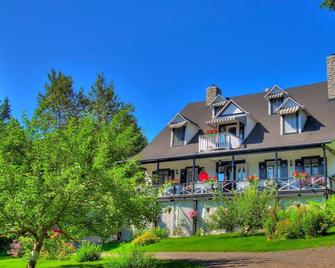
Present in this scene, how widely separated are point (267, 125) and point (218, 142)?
3.53 meters

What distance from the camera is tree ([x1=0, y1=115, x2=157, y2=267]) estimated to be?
1463cm

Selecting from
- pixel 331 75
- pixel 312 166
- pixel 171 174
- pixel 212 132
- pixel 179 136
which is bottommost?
pixel 171 174

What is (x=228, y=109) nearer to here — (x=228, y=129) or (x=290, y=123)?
(x=228, y=129)

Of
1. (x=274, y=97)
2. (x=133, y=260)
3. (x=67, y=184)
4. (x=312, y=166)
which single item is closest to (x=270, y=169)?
(x=312, y=166)

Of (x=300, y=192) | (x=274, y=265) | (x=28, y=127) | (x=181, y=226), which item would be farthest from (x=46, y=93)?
(x=274, y=265)

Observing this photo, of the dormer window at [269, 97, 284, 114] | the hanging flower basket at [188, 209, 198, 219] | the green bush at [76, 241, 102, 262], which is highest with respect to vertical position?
the dormer window at [269, 97, 284, 114]

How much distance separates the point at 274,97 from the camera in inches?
1345

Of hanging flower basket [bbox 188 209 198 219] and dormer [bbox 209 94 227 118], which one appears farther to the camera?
dormer [bbox 209 94 227 118]

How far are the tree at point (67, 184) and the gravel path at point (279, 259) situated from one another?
2.93 m

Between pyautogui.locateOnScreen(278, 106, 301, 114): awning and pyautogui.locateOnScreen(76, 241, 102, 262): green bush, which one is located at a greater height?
pyautogui.locateOnScreen(278, 106, 301, 114): awning

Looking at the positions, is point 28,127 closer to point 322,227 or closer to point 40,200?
point 40,200

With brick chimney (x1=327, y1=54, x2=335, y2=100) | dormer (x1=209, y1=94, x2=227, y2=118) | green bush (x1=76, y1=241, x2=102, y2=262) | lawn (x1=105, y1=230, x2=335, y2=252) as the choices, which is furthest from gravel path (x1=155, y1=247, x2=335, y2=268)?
brick chimney (x1=327, y1=54, x2=335, y2=100)

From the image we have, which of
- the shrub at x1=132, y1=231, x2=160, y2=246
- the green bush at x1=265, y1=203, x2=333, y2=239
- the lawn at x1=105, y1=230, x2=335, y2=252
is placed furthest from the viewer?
the shrub at x1=132, y1=231, x2=160, y2=246

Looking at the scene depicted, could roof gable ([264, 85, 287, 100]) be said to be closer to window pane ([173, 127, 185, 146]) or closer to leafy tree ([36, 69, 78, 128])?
window pane ([173, 127, 185, 146])
